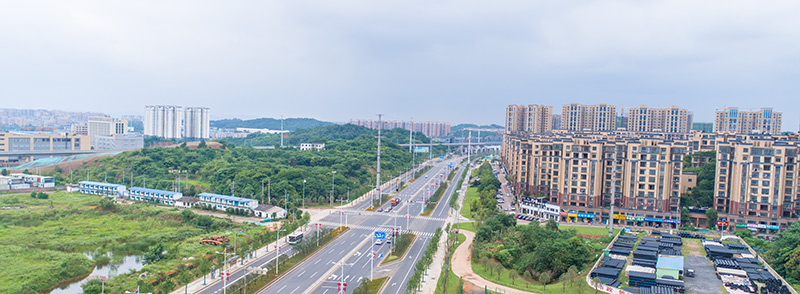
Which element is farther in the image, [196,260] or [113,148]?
[113,148]

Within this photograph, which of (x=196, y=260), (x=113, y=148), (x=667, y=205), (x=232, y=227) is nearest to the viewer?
(x=196, y=260)

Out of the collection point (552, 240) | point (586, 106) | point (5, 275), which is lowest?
point (5, 275)

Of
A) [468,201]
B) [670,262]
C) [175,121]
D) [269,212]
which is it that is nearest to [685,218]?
[670,262]

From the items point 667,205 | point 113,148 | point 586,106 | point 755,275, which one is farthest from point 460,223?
point 113,148

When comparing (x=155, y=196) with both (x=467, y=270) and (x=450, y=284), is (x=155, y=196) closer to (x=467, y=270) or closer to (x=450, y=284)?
(x=467, y=270)

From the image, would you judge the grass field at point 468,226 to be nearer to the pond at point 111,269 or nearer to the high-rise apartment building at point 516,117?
the pond at point 111,269

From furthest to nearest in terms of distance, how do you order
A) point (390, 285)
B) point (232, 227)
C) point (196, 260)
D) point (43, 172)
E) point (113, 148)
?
point (113, 148) < point (43, 172) < point (232, 227) < point (196, 260) < point (390, 285)

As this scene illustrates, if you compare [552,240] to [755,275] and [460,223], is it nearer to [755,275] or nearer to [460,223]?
[755,275]
